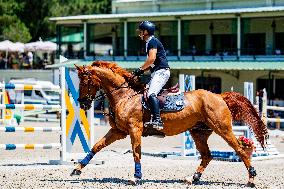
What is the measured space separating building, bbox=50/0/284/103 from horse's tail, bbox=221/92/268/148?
88.0 ft

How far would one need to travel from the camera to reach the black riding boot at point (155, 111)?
12727mm

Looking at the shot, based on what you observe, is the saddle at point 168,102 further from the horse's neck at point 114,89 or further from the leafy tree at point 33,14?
the leafy tree at point 33,14

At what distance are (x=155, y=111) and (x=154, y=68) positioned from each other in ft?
2.52

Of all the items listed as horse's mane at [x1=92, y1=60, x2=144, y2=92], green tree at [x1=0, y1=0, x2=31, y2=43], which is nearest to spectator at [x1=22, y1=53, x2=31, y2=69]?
green tree at [x1=0, y1=0, x2=31, y2=43]

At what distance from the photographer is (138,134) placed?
12805 millimetres

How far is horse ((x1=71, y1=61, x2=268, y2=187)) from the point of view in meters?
12.8

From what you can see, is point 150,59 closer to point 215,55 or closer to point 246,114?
point 246,114

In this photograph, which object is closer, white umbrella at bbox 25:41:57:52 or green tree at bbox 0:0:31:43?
white umbrella at bbox 25:41:57:52

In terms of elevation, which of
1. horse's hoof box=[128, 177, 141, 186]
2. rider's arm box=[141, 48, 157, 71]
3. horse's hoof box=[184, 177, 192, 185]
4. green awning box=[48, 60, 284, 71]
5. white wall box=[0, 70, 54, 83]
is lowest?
white wall box=[0, 70, 54, 83]

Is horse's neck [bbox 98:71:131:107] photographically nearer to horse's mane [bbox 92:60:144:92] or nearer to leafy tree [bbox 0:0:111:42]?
horse's mane [bbox 92:60:144:92]

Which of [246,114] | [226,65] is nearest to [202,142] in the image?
[246,114]

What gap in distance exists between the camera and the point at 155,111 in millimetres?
12719

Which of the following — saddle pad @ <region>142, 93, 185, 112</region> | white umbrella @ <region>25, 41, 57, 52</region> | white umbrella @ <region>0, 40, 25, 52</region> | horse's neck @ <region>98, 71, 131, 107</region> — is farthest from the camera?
white umbrella @ <region>0, 40, 25, 52</region>

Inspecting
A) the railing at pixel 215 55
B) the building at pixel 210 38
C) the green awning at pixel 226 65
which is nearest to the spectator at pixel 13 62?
the building at pixel 210 38
